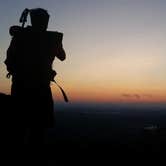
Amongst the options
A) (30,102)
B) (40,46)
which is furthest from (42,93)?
(40,46)

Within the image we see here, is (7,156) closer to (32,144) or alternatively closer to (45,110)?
(32,144)

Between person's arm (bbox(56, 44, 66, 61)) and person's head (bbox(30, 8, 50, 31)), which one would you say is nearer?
person's head (bbox(30, 8, 50, 31))

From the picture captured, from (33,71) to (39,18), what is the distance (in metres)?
0.80

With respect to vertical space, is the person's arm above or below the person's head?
below

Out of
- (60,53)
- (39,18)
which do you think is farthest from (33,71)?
(39,18)

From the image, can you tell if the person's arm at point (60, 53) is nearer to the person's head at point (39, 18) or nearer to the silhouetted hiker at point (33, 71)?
the silhouetted hiker at point (33, 71)

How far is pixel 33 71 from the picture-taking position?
6477mm

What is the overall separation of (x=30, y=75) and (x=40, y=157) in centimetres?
118

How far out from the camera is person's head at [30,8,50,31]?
259 inches

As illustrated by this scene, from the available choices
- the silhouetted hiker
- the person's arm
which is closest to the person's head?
the silhouetted hiker

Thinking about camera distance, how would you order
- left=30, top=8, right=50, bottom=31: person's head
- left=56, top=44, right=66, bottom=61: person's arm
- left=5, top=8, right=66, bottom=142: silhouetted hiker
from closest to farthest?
left=5, top=8, right=66, bottom=142: silhouetted hiker → left=30, top=8, right=50, bottom=31: person's head → left=56, top=44, right=66, bottom=61: person's arm

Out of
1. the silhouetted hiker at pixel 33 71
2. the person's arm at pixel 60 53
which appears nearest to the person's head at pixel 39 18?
the silhouetted hiker at pixel 33 71

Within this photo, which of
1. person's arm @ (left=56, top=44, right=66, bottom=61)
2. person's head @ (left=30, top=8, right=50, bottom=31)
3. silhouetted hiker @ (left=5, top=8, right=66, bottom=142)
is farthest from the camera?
person's arm @ (left=56, top=44, right=66, bottom=61)

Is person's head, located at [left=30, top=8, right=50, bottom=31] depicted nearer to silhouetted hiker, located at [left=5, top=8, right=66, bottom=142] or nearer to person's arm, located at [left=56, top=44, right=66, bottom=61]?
silhouetted hiker, located at [left=5, top=8, right=66, bottom=142]
